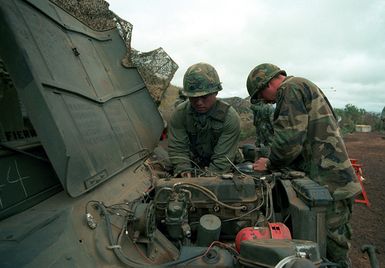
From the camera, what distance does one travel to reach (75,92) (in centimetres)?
293

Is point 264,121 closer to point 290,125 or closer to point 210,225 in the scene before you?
point 290,125

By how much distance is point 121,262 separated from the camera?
6.95 feet

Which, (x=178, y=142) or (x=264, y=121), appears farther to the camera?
(x=264, y=121)

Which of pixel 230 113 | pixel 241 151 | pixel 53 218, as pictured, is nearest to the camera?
pixel 53 218

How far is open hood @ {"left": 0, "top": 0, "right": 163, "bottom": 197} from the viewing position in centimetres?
228

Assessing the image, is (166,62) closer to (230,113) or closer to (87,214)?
(230,113)

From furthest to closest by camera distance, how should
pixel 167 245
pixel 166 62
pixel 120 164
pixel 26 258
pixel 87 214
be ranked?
pixel 166 62 → pixel 120 164 → pixel 167 245 → pixel 87 214 → pixel 26 258

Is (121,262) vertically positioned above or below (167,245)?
above

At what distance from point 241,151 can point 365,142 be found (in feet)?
48.9

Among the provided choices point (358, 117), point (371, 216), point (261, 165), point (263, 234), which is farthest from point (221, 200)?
point (358, 117)

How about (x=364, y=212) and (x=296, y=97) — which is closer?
(x=296, y=97)

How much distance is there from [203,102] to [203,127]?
1.10ft

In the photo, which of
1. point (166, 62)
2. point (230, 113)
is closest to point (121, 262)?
point (230, 113)

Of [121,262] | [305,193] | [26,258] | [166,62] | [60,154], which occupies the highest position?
[166,62]
